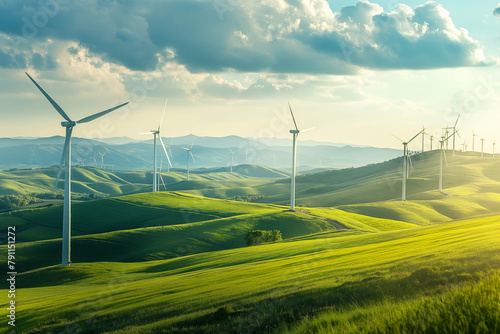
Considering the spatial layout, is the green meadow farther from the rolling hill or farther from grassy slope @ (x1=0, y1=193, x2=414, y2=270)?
grassy slope @ (x1=0, y1=193, x2=414, y2=270)

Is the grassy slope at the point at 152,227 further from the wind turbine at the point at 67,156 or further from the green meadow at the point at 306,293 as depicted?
the wind turbine at the point at 67,156

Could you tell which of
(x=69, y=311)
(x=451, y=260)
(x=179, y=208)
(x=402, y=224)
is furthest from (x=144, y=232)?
(x=451, y=260)

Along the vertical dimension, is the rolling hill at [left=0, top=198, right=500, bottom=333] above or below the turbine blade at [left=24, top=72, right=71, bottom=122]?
below

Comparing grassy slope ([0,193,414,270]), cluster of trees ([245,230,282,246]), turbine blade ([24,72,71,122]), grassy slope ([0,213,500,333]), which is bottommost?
grassy slope ([0,193,414,270])

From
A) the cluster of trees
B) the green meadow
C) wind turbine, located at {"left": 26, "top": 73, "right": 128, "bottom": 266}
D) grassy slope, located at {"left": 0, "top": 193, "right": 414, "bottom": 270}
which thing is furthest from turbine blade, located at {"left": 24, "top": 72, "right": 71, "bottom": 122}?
the cluster of trees

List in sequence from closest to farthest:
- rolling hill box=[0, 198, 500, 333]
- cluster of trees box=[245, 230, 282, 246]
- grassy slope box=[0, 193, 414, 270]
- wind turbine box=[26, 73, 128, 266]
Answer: rolling hill box=[0, 198, 500, 333] → wind turbine box=[26, 73, 128, 266] → cluster of trees box=[245, 230, 282, 246] → grassy slope box=[0, 193, 414, 270]

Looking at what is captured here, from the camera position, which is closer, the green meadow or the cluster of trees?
the green meadow

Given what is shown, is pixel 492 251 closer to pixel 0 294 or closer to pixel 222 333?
pixel 222 333

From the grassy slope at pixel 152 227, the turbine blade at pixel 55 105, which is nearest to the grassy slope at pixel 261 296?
the turbine blade at pixel 55 105

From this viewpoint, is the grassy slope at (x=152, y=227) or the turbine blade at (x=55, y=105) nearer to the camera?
the turbine blade at (x=55, y=105)

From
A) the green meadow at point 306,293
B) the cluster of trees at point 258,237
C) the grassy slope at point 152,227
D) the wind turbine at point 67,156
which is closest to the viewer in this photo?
the green meadow at point 306,293

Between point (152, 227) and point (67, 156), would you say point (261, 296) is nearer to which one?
point (67, 156)
